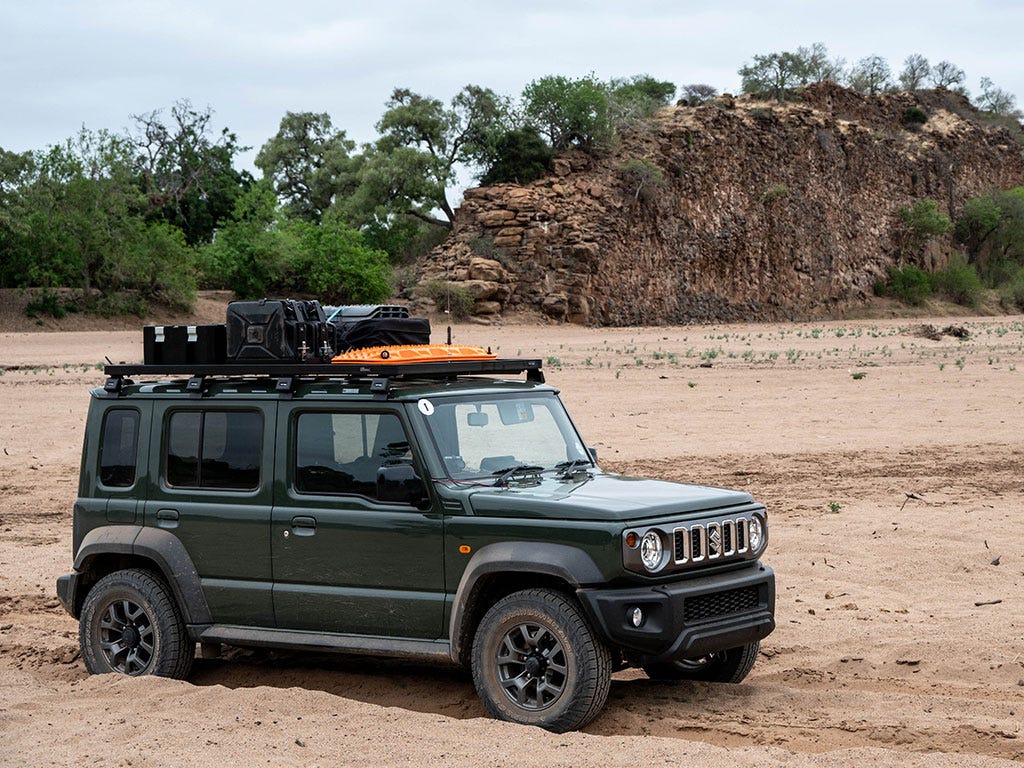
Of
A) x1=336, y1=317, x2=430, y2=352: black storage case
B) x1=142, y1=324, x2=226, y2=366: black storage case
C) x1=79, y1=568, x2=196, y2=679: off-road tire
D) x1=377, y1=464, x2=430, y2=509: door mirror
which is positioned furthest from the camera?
x1=336, y1=317, x2=430, y2=352: black storage case

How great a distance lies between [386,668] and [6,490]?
10.3 m

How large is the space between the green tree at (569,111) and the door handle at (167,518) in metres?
56.7

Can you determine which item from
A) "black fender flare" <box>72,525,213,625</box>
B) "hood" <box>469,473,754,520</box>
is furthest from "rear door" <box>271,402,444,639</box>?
"black fender flare" <box>72,525,213,625</box>

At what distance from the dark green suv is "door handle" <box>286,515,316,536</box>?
14 millimetres

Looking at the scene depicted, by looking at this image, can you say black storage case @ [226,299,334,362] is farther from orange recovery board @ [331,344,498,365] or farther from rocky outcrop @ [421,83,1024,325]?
rocky outcrop @ [421,83,1024,325]

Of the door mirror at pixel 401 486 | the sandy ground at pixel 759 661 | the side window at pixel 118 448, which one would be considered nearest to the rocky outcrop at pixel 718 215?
the sandy ground at pixel 759 661

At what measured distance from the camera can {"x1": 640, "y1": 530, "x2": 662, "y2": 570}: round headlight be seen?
6.52 meters

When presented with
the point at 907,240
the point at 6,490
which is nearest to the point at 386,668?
the point at 6,490

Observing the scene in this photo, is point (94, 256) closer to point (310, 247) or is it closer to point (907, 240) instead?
point (310, 247)

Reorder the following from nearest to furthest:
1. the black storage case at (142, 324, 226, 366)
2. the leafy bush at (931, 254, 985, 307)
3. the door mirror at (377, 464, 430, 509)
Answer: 1. the door mirror at (377, 464, 430, 509)
2. the black storage case at (142, 324, 226, 366)
3. the leafy bush at (931, 254, 985, 307)

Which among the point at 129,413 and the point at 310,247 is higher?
the point at 310,247

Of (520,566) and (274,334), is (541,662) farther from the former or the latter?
(274,334)

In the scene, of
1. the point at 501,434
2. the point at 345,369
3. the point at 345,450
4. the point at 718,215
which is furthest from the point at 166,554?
the point at 718,215

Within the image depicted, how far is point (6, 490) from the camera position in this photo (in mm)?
16922
